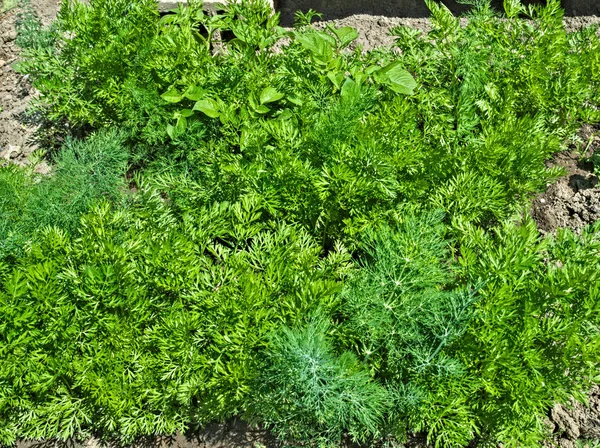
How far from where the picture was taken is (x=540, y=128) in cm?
320

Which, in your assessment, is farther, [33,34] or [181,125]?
[33,34]

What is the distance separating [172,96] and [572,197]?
7.79 feet

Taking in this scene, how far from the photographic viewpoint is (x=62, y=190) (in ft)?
10.3

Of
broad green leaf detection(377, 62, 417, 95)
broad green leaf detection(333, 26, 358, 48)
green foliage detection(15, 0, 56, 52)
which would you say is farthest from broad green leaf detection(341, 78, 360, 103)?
green foliage detection(15, 0, 56, 52)

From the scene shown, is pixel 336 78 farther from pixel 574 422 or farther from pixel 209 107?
pixel 574 422

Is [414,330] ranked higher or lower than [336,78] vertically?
lower

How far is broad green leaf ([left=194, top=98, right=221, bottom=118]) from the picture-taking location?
3.25 metres

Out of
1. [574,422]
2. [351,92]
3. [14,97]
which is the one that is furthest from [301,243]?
[14,97]

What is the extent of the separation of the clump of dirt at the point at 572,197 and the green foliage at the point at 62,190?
2.41 m

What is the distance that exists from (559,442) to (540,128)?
159 centimetres

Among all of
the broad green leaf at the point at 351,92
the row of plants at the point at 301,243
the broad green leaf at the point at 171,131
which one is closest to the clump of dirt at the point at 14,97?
the row of plants at the point at 301,243

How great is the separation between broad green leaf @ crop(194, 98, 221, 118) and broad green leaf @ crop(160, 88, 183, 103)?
15 centimetres

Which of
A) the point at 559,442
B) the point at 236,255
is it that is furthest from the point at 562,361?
the point at 236,255

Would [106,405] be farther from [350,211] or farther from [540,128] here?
[540,128]
